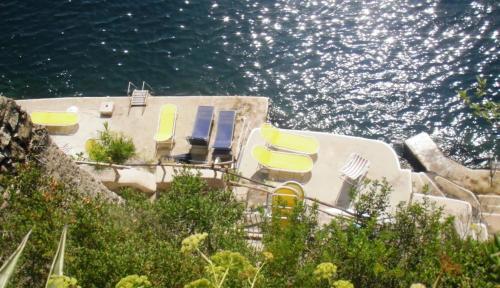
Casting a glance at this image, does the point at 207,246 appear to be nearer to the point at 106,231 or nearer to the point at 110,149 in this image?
the point at 106,231

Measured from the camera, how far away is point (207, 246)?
44.4ft

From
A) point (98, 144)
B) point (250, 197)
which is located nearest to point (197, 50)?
point (98, 144)

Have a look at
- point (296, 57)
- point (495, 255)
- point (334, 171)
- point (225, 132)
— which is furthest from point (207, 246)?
point (296, 57)

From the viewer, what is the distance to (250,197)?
66.5 feet

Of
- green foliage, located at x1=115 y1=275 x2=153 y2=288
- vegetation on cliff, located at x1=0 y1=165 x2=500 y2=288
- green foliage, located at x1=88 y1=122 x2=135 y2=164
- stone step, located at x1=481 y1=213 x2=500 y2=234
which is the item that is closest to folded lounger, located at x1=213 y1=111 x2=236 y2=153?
green foliage, located at x1=88 y1=122 x2=135 y2=164

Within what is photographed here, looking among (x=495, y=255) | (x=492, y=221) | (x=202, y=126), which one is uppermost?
(x=202, y=126)

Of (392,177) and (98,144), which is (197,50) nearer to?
(98,144)

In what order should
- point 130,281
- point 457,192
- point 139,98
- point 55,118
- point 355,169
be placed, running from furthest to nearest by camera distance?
point 139,98 → point 55,118 → point 457,192 → point 355,169 → point 130,281

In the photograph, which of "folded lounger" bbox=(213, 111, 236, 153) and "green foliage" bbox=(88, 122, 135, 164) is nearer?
"green foliage" bbox=(88, 122, 135, 164)

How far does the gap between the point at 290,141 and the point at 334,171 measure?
207cm

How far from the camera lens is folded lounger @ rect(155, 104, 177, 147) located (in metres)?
22.9

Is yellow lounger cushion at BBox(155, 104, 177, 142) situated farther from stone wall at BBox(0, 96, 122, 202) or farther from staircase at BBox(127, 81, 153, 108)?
stone wall at BBox(0, 96, 122, 202)

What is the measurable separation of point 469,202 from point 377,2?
13121mm

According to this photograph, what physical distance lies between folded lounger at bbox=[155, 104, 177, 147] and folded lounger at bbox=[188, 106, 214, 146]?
95 cm
